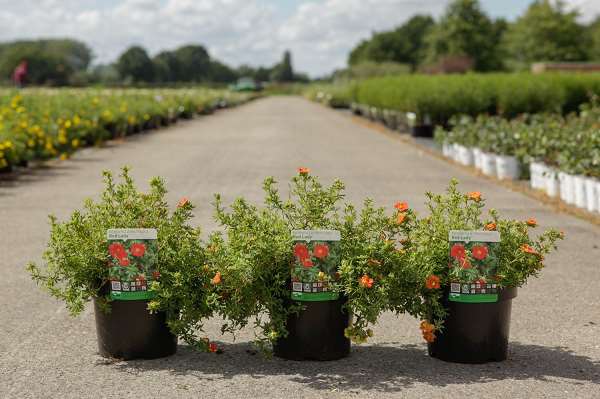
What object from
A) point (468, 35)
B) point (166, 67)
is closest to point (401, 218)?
point (468, 35)

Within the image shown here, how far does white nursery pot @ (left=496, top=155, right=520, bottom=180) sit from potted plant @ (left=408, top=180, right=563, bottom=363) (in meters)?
10.1

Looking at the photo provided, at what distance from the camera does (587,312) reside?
248 inches

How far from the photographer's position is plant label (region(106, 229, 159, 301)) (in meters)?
4.88

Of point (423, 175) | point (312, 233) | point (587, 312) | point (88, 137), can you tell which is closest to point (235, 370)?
point (312, 233)

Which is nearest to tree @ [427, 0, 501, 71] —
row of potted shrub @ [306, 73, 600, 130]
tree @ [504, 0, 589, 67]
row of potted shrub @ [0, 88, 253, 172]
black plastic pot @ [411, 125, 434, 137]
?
tree @ [504, 0, 589, 67]

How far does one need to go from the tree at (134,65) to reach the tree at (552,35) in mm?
85343

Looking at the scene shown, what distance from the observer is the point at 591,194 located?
1130cm

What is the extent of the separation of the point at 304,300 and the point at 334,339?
1.01 feet

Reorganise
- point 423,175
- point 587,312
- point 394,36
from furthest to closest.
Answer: point 394,36, point 423,175, point 587,312

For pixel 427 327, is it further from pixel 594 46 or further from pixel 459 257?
pixel 594 46

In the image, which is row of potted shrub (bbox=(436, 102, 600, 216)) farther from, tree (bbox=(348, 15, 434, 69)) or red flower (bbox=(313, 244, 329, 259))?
A: tree (bbox=(348, 15, 434, 69))

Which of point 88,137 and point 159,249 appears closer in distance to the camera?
point 159,249

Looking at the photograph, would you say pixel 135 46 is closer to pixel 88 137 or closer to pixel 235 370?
pixel 88 137

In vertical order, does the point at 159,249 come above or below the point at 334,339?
above
